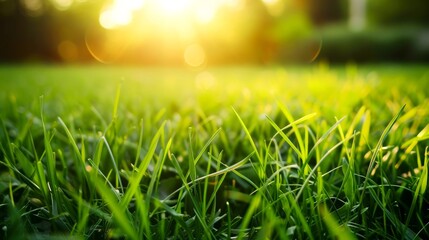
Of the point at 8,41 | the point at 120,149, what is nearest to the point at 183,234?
the point at 120,149

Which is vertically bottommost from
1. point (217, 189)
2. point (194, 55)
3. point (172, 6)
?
point (194, 55)

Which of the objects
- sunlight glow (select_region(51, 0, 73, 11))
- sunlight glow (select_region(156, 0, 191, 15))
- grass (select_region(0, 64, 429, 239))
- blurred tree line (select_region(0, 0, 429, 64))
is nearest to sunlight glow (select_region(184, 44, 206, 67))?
blurred tree line (select_region(0, 0, 429, 64))

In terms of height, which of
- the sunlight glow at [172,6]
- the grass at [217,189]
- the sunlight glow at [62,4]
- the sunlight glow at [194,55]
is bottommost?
the sunlight glow at [194,55]

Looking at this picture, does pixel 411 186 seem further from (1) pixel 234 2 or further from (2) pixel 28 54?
(2) pixel 28 54

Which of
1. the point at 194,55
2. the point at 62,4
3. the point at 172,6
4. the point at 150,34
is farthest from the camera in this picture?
the point at 62,4

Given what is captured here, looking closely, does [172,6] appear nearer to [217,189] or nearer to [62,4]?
[62,4]

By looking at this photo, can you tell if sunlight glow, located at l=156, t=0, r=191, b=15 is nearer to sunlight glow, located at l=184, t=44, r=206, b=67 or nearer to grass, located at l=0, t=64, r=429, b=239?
sunlight glow, located at l=184, t=44, r=206, b=67

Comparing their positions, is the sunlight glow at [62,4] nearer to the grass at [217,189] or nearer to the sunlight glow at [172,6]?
the sunlight glow at [172,6]

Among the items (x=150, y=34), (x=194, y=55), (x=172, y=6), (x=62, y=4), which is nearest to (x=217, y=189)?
(x=172, y=6)

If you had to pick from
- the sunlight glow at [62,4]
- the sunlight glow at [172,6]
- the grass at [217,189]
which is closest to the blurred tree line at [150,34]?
the sunlight glow at [62,4]

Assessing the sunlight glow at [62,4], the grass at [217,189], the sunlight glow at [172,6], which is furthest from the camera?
the sunlight glow at [62,4]

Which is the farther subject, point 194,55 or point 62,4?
point 62,4
